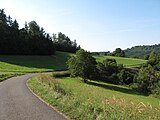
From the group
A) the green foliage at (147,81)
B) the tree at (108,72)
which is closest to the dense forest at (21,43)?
the tree at (108,72)

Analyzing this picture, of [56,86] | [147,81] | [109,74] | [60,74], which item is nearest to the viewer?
[56,86]

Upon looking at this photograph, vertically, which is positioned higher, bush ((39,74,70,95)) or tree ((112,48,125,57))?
tree ((112,48,125,57))

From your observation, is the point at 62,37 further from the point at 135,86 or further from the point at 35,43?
the point at 135,86

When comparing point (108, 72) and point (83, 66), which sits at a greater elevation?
point (83, 66)

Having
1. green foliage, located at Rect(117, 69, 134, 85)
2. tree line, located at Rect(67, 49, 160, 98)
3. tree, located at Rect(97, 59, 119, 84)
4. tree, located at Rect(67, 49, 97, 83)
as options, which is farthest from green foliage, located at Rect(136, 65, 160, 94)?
tree, located at Rect(67, 49, 97, 83)

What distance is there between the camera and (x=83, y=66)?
226 feet

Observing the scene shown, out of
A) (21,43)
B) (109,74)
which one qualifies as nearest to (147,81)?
(109,74)

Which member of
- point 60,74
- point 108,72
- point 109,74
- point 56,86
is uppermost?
point 56,86

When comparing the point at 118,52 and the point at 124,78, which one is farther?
the point at 118,52

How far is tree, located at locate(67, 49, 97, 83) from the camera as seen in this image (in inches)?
2675

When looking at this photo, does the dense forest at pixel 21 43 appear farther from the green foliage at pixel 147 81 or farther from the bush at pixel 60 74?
the green foliage at pixel 147 81

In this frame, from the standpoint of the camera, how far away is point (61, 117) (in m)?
11.6

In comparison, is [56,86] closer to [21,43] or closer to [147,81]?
[147,81]

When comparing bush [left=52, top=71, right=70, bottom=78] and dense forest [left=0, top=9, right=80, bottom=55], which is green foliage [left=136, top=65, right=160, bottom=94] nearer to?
bush [left=52, top=71, right=70, bottom=78]
